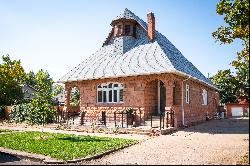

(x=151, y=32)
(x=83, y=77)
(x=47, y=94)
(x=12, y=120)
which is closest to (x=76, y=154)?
(x=47, y=94)

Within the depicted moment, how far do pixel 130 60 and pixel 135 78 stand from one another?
6.49 ft

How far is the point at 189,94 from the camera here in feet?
65.5

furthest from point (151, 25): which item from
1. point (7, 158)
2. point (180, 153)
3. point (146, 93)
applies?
point (7, 158)

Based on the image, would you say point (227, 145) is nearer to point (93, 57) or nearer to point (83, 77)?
point (83, 77)

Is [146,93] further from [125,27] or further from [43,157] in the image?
[43,157]

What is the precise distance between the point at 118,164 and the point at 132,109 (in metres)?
10.1

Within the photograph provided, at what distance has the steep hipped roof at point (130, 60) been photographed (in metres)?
17.4

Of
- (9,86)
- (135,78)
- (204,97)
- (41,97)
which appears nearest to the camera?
(41,97)

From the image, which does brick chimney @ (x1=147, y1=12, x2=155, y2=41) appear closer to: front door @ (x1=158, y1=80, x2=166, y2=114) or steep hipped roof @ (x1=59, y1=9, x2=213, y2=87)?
steep hipped roof @ (x1=59, y1=9, x2=213, y2=87)

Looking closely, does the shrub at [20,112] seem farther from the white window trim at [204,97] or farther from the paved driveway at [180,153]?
the white window trim at [204,97]

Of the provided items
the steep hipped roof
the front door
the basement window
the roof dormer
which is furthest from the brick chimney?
the front door

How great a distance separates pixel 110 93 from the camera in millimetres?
20078

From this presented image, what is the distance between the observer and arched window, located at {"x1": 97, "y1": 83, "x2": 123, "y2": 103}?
1952 cm

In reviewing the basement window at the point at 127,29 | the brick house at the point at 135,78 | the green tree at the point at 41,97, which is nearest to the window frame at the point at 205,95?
the brick house at the point at 135,78
